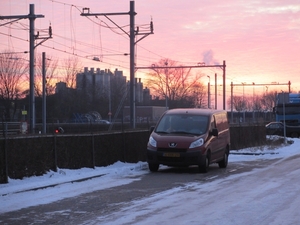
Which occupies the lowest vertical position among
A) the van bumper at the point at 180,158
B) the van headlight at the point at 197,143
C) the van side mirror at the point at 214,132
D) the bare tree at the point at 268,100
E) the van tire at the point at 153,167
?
the van tire at the point at 153,167

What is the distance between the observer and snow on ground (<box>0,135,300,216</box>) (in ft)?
42.1

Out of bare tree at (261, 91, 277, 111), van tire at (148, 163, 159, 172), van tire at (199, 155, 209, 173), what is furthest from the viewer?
bare tree at (261, 91, 277, 111)

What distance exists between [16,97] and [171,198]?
48.6 m

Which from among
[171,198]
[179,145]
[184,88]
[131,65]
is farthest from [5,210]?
[184,88]

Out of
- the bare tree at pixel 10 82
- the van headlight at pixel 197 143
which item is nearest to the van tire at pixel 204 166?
the van headlight at pixel 197 143

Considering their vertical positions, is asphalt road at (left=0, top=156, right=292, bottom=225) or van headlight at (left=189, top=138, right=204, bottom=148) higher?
van headlight at (left=189, top=138, right=204, bottom=148)

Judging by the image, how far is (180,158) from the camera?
743 inches

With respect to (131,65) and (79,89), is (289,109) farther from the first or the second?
(79,89)

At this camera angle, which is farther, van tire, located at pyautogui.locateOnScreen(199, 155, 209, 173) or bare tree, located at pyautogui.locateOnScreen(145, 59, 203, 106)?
bare tree, located at pyautogui.locateOnScreen(145, 59, 203, 106)

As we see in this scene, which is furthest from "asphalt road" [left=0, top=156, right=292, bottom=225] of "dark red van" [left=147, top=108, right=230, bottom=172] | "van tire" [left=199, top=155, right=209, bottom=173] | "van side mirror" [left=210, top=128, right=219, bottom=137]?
"van side mirror" [left=210, top=128, right=219, bottom=137]

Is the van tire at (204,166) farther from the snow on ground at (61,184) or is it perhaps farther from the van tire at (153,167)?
the snow on ground at (61,184)

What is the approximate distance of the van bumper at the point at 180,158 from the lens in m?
18.8

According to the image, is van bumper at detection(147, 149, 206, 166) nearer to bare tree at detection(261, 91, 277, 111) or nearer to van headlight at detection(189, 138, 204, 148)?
van headlight at detection(189, 138, 204, 148)

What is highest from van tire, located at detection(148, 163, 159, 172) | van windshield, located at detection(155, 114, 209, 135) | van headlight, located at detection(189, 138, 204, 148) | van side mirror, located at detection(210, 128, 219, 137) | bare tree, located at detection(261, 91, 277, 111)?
bare tree, located at detection(261, 91, 277, 111)
